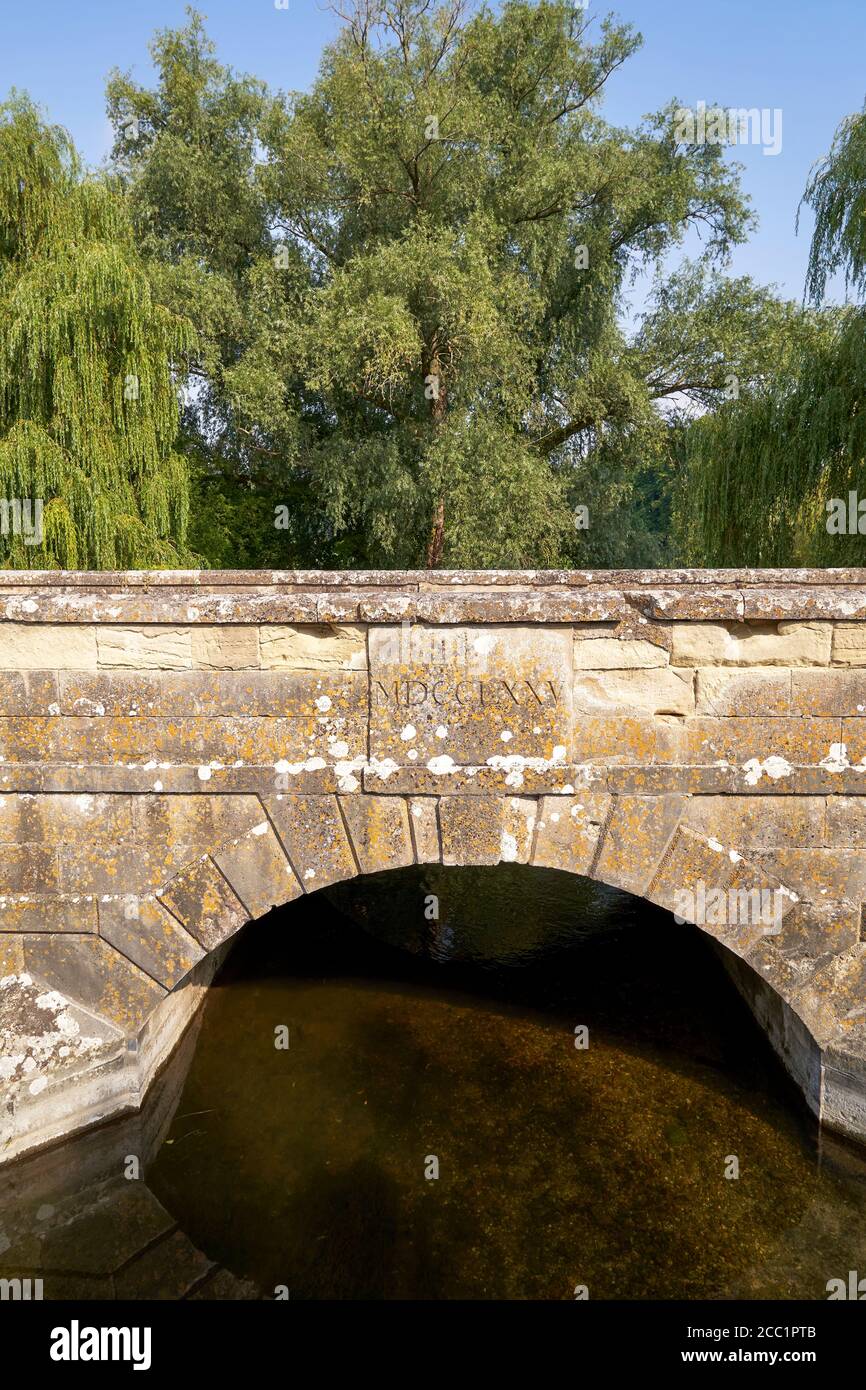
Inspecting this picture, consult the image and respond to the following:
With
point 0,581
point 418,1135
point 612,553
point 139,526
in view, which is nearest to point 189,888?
point 418,1135

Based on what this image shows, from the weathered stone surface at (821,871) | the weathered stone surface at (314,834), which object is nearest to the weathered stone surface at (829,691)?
the weathered stone surface at (821,871)

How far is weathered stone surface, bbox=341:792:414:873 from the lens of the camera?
3.90 metres

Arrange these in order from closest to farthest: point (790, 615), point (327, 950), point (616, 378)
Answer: point (790, 615)
point (327, 950)
point (616, 378)

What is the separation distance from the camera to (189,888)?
4.03m

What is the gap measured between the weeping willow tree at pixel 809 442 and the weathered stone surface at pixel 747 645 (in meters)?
6.90

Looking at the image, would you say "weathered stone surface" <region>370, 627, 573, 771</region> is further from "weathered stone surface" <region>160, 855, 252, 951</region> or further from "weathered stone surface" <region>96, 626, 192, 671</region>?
"weathered stone surface" <region>160, 855, 252, 951</region>

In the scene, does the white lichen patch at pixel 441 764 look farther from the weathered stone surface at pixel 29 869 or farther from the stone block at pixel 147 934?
the weathered stone surface at pixel 29 869

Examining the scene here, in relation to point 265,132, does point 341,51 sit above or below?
above

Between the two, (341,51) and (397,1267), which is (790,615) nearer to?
(397,1267)

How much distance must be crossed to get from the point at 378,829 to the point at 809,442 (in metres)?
8.81

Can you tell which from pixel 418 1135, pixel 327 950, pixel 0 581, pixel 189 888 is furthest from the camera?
pixel 327 950

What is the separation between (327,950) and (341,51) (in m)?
15.4

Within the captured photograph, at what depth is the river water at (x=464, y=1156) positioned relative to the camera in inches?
148

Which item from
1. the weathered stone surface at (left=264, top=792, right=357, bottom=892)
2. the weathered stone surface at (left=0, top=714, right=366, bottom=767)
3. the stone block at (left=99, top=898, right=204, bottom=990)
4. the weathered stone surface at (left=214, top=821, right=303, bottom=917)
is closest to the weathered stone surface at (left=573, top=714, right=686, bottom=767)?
the weathered stone surface at (left=0, top=714, right=366, bottom=767)
